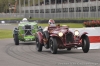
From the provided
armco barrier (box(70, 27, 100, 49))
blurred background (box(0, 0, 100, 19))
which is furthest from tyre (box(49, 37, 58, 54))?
blurred background (box(0, 0, 100, 19))

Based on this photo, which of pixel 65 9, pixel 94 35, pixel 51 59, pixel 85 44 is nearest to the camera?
pixel 51 59

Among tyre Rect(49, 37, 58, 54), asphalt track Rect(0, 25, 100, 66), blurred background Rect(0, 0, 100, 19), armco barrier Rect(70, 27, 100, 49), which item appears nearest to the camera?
asphalt track Rect(0, 25, 100, 66)

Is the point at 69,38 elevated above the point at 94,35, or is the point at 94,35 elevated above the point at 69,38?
the point at 69,38

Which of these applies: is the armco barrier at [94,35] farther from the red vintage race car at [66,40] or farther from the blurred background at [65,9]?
the blurred background at [65,9]

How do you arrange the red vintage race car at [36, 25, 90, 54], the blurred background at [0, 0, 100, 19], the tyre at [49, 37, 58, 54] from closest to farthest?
the tyre at [49, 37, 58, 54] < the red vintage race car at [36, 25, 90, 54] < the blurred background at [0, 0, 100, 19]

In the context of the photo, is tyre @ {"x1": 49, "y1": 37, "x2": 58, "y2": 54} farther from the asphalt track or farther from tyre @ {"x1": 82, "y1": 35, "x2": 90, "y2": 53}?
tyre @ {"x1": 82, "y1": 35, "x2": 90, "y2": 53}

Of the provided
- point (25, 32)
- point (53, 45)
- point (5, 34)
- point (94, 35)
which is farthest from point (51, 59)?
point (5, 34)

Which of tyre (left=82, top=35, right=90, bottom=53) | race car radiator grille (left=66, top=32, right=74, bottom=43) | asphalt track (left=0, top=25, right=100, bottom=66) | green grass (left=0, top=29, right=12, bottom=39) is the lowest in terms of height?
green grass (left=0, top=29, right=12, bottom=39)

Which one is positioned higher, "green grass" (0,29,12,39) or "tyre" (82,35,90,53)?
"tyre" (82,35,90,53)

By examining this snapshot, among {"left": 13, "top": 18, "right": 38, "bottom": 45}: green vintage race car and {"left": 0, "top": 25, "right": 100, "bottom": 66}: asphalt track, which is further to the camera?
{"left": 13, "top": 18, "right": 38, "bottom": 45}: green vintage race car

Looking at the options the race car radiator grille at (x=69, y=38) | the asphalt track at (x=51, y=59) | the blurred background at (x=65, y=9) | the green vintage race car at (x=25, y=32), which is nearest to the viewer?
the asphalt track at (x=51, y=59)

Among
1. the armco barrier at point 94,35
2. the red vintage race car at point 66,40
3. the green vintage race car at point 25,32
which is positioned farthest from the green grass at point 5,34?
the red vintage race car at point 66,40

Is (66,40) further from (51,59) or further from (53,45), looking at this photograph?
(51,59)

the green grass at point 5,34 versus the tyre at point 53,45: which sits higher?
the tyre at point 53,45
